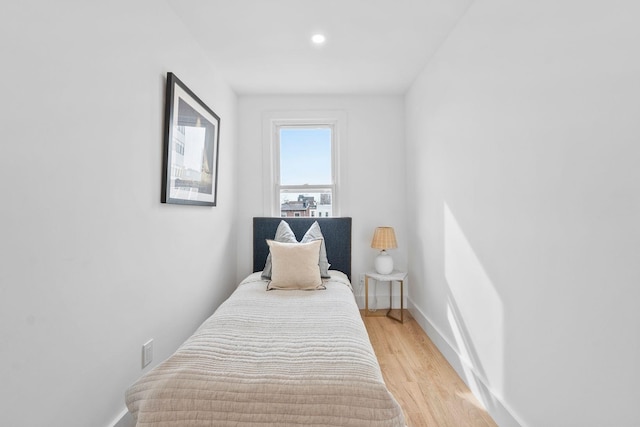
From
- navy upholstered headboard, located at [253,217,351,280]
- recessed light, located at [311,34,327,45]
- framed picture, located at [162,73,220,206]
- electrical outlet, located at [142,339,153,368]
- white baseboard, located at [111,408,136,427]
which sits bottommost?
white baseboard, located at [111,408,136,427]

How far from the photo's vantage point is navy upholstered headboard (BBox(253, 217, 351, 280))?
354 cm

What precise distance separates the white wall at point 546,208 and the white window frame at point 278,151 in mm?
1422

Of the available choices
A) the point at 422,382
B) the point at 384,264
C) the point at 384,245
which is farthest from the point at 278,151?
the point at 422,382

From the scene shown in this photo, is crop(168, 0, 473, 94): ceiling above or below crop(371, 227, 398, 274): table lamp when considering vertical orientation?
above

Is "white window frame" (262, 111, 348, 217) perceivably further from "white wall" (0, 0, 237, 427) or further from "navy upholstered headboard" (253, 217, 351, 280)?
"white wall" (0, 0, 237, 427)

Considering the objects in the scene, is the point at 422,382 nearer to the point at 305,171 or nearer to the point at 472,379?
the point at 472,379

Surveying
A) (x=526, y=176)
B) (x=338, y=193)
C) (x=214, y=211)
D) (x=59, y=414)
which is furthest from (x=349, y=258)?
(x=59, y=414)

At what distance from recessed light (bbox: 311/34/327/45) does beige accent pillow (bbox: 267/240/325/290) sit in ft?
5.56

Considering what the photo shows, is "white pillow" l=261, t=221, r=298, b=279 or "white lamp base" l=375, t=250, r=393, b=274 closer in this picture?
"white pillow" l=261, t=221, r=298, b=279

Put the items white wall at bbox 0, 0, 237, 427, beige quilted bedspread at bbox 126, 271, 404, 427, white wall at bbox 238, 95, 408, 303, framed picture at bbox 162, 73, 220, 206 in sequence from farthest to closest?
white wall at bbox 238, 95, 408, 303 < framed picture at bbox 162, 73, 220, 206 < beige quilted bedspread at bbox 126, 271, 404, 427 < white wall at bbox 0, 0, 237, 427

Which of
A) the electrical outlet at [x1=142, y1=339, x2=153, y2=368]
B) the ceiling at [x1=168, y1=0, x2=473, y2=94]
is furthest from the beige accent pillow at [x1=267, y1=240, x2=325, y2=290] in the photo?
the ceiling at [x1=168, y1=0, x2=473, y2=94]

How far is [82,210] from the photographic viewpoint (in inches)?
52.7

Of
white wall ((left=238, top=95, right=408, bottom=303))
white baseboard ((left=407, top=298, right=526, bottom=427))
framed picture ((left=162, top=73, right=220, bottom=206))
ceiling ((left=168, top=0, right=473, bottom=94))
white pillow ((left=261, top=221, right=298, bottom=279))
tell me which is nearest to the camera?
white baseboard ((left=407, top=298, right=526, bottom=427))

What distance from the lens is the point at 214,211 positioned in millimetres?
2934
